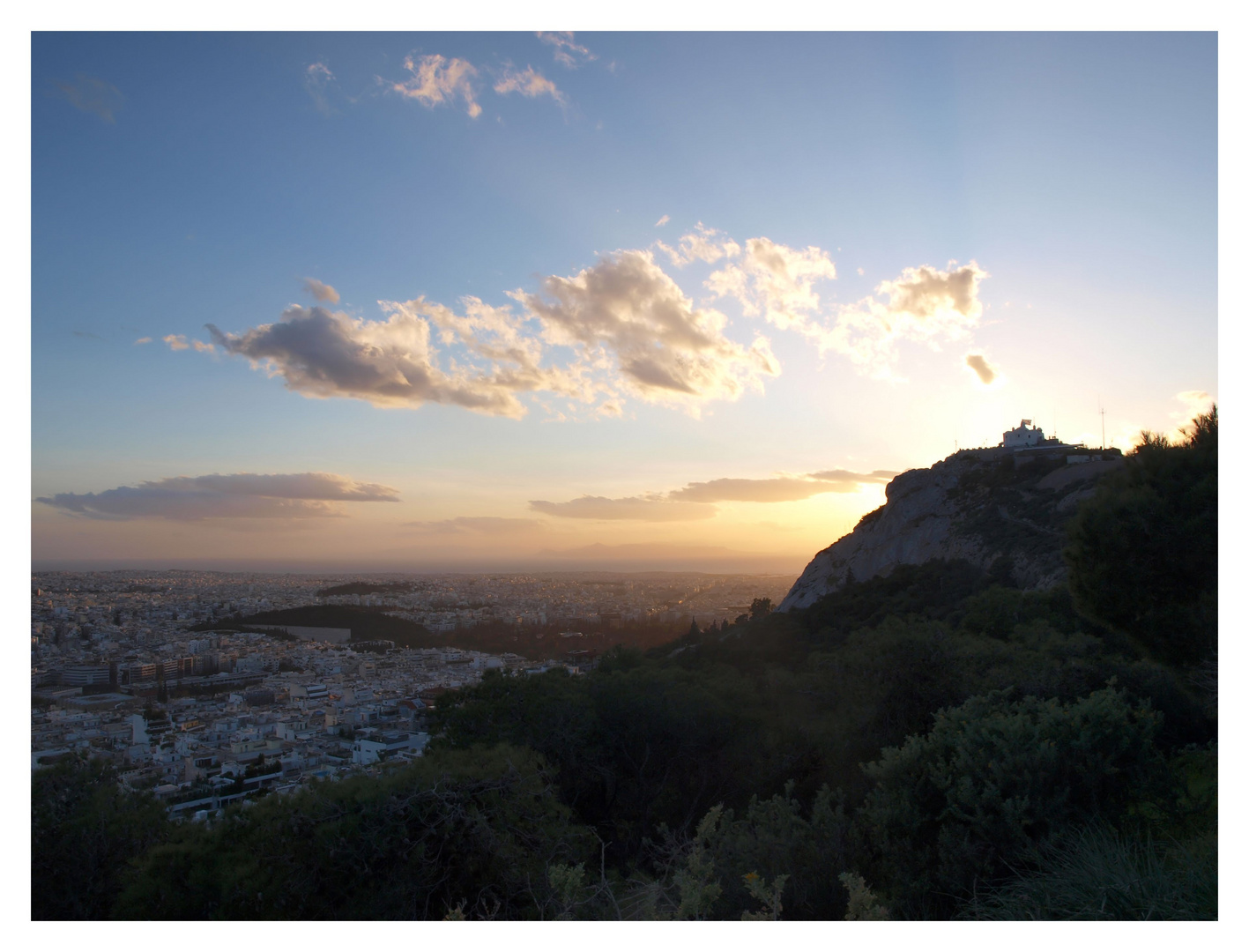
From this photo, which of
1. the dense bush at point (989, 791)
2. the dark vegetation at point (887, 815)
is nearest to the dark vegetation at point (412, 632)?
the dark vegetation at point (887, 815)

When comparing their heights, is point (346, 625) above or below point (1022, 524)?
below

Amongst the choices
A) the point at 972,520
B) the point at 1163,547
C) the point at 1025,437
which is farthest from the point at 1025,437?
the point at 1163,547

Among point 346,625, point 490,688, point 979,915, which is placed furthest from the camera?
point 346,625

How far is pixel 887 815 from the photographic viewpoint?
12.1 feet

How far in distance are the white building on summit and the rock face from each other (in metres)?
1.19

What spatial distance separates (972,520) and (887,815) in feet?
80.8

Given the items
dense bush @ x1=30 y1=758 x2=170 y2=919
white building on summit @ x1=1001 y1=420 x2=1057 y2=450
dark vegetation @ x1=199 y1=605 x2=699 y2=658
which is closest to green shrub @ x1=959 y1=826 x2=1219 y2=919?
dense bush @ x1=30 y1=758 x2=170 y2=919

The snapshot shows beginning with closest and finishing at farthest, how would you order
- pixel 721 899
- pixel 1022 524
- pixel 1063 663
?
pixel 721 899
pixel 1063 663
pixel 1022 524

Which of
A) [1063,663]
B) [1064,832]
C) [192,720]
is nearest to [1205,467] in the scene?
[1063,663]

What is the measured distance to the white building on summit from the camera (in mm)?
29750

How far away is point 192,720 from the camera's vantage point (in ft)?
23.3

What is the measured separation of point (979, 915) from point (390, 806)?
3751 mm

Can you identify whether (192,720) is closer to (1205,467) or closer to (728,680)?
(728,680)

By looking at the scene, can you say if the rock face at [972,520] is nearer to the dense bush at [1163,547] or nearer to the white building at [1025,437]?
the white building at [1025,437]
